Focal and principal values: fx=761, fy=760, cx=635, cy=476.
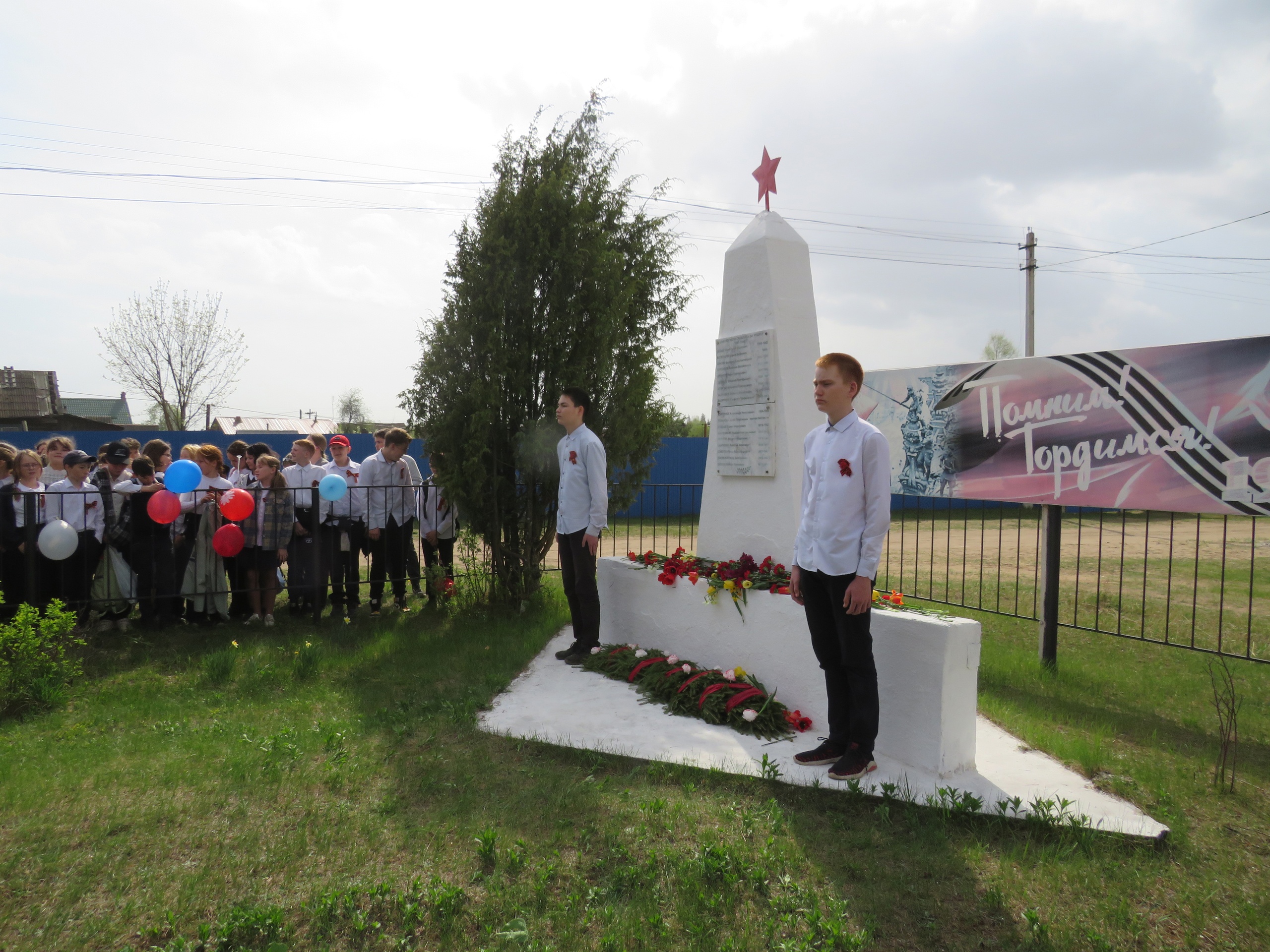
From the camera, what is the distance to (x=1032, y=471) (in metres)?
5.30

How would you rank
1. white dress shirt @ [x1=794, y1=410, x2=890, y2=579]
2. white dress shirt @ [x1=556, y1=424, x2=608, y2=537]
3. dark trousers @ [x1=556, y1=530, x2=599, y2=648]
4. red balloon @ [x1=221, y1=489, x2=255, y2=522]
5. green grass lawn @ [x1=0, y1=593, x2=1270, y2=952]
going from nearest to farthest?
Result: green grass lawn @ [x1=0, y1=593, x2=1270, y2=952]
white dress shirt @ [x1=794, y1=410, x2=890, y2=579]
white dress shirt @ [x1=556, y1=424, x2=608, y2=537]
dark trousers @ [x1=556, y1=530, x2=599, y2=648]
red balloon @ [x1=221, y1=489, x2=255, y2=522]

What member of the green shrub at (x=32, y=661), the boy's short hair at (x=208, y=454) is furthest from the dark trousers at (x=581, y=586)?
the boy's short hair at (x=208, y=454)

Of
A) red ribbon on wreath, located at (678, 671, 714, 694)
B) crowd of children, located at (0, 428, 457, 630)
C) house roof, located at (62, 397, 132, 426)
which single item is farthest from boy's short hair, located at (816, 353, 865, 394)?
house roof, located at (62, 397, 132, 426)

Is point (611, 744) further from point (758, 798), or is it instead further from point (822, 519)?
point (822, 519)

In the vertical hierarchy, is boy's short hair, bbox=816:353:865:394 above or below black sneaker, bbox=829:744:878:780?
above

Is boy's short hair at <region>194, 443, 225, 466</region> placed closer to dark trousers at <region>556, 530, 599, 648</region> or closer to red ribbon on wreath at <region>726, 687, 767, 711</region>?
dark trousers at <region>556, 530, 599, 648</region>

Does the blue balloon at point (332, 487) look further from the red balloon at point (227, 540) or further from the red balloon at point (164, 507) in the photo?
the red balloon at point (164, 507)

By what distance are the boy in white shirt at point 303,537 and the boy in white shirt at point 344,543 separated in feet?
0.43

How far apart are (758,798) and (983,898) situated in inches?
38.3

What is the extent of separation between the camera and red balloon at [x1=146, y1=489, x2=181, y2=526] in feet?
19.2

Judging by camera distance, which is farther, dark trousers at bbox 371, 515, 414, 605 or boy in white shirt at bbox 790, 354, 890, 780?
dark trousers at bbox 371, 515, 414, 605

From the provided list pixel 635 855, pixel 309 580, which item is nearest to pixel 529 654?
pixel 309 580

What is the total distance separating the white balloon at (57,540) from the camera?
550 centimetres

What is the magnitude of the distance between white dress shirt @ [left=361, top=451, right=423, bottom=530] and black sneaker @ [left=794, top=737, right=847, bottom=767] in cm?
460
